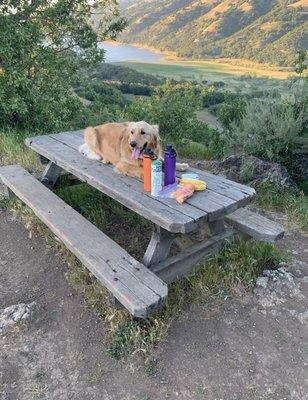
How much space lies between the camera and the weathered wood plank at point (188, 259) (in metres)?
3.07

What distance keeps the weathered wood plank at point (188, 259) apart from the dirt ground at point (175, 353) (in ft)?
1.13

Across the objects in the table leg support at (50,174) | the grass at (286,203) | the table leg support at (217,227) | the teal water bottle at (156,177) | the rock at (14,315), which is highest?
the teal water bottle at (156,177)

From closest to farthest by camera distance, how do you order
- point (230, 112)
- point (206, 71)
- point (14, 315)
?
point (14, 315) → point (230, 112) → point (206, 71)

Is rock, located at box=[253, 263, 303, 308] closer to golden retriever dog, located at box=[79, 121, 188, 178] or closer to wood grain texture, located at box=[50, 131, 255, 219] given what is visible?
wood grain texture, located at box=[50, 131, 255, 219]

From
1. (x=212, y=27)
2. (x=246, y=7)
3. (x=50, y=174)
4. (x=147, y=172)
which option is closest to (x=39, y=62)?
(x=50, y=174)

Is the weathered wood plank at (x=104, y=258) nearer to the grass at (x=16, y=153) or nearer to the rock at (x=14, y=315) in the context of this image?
the rock at (x=14, y=315)

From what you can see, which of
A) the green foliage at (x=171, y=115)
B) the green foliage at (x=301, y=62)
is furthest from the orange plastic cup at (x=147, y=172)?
the green foliage at (x=171, y=115)

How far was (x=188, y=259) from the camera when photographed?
10.7ft

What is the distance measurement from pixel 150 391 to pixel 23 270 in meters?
1.81

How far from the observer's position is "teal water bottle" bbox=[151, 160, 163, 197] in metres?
2.82

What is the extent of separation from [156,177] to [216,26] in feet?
227

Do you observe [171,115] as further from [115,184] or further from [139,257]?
[115,184]

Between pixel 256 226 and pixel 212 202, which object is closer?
pixel 212 202

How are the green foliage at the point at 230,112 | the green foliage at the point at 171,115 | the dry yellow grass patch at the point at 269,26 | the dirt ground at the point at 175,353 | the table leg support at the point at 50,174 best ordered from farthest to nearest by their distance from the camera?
the dry yellow grass patch at the point at 269,26 → the green foliage at the point at 171,115 → the green foliage at the point at 230,112 → the table leg support at the point at 50,174 → the dirt ground at the point at 175,353
